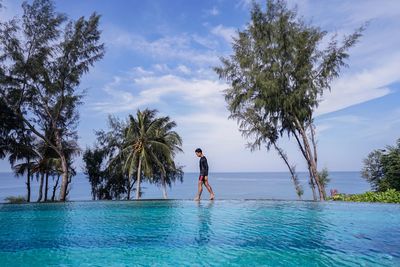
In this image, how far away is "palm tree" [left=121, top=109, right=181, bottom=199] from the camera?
2608cm

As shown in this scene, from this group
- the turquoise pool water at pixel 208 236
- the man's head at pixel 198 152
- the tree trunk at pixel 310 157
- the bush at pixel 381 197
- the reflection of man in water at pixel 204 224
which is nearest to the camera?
the turquoise pool water at pixel 208 236

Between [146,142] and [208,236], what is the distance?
19.5 m

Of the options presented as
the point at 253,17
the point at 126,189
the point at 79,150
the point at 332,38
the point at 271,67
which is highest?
the point at 253,17

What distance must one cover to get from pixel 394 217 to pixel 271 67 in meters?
10.9

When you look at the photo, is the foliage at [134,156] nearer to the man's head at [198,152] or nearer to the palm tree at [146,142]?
the palm tree at [146,142]

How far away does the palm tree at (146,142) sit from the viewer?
1027 inches

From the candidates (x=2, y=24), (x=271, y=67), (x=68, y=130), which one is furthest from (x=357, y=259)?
(x=68, y=130)

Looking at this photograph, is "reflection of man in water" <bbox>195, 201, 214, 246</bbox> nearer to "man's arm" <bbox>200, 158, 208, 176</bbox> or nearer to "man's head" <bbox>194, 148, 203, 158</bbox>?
"man's arm" <bbox>200, 158, 208, 176</bbox>

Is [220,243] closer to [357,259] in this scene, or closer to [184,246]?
[184,246]

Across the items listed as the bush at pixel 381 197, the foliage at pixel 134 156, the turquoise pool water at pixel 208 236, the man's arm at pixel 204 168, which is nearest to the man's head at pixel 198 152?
the man's arm at pixel 204 168

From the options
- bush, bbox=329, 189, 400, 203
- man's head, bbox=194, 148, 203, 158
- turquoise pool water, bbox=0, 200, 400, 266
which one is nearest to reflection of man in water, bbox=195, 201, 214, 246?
turquoise pool water, bbox=0, 200, 400, 266

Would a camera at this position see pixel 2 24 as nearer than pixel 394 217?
No

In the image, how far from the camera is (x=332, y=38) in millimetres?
18656

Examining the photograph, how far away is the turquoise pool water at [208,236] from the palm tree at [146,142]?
13062mm
